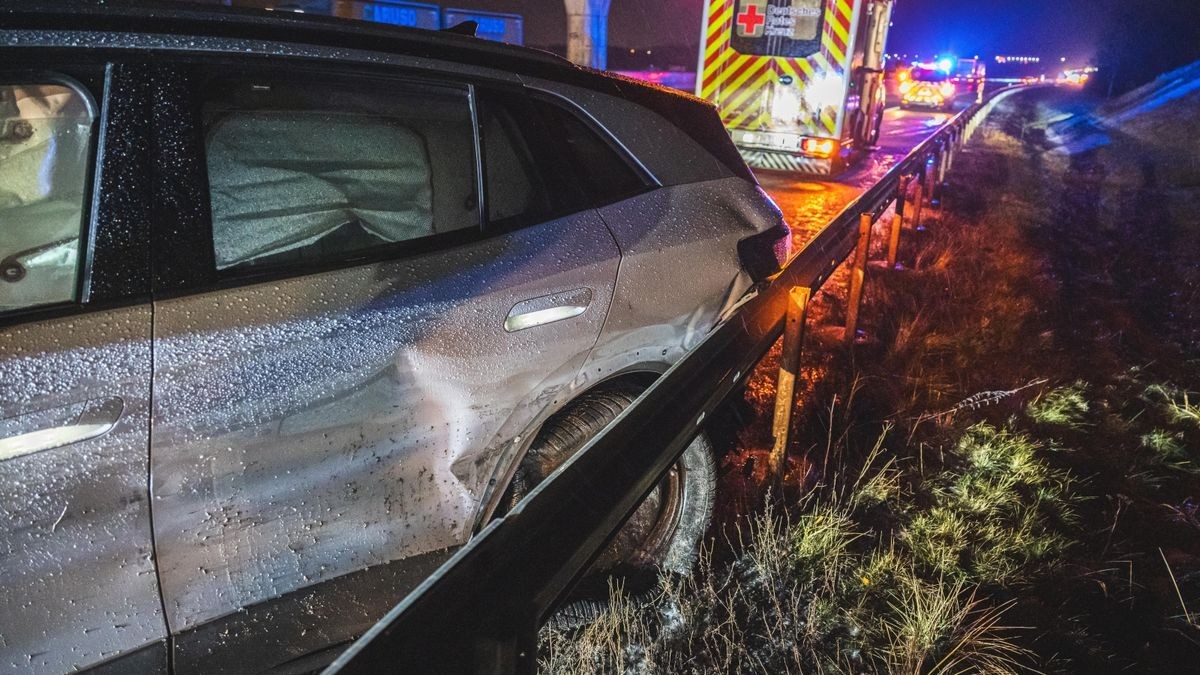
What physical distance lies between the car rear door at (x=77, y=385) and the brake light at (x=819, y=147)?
10247 mm

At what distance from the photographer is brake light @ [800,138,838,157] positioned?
34.9 feet

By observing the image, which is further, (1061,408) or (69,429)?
(1061,408)

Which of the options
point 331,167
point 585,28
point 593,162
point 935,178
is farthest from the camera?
point 585,28

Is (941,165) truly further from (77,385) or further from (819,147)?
(77,385)

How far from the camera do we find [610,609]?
2.29 m

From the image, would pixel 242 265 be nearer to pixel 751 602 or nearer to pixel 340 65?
pixel 340 65

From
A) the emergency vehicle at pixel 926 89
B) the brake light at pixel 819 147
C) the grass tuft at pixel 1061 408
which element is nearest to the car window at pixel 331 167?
the grass tuft at pixel 1061 408

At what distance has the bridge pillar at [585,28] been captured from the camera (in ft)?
61.9

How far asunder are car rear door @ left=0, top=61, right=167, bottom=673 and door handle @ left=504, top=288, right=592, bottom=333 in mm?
879

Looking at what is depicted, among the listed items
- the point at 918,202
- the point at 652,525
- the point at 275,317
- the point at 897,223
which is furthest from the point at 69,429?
the point at 918,202

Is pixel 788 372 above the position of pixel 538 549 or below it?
below

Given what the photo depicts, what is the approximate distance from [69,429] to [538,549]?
95 cm

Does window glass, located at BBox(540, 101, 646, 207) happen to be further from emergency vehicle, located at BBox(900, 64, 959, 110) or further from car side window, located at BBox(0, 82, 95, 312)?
emergency vehicle, located at BBox(900, 64, 959, 110)

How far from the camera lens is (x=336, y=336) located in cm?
175
